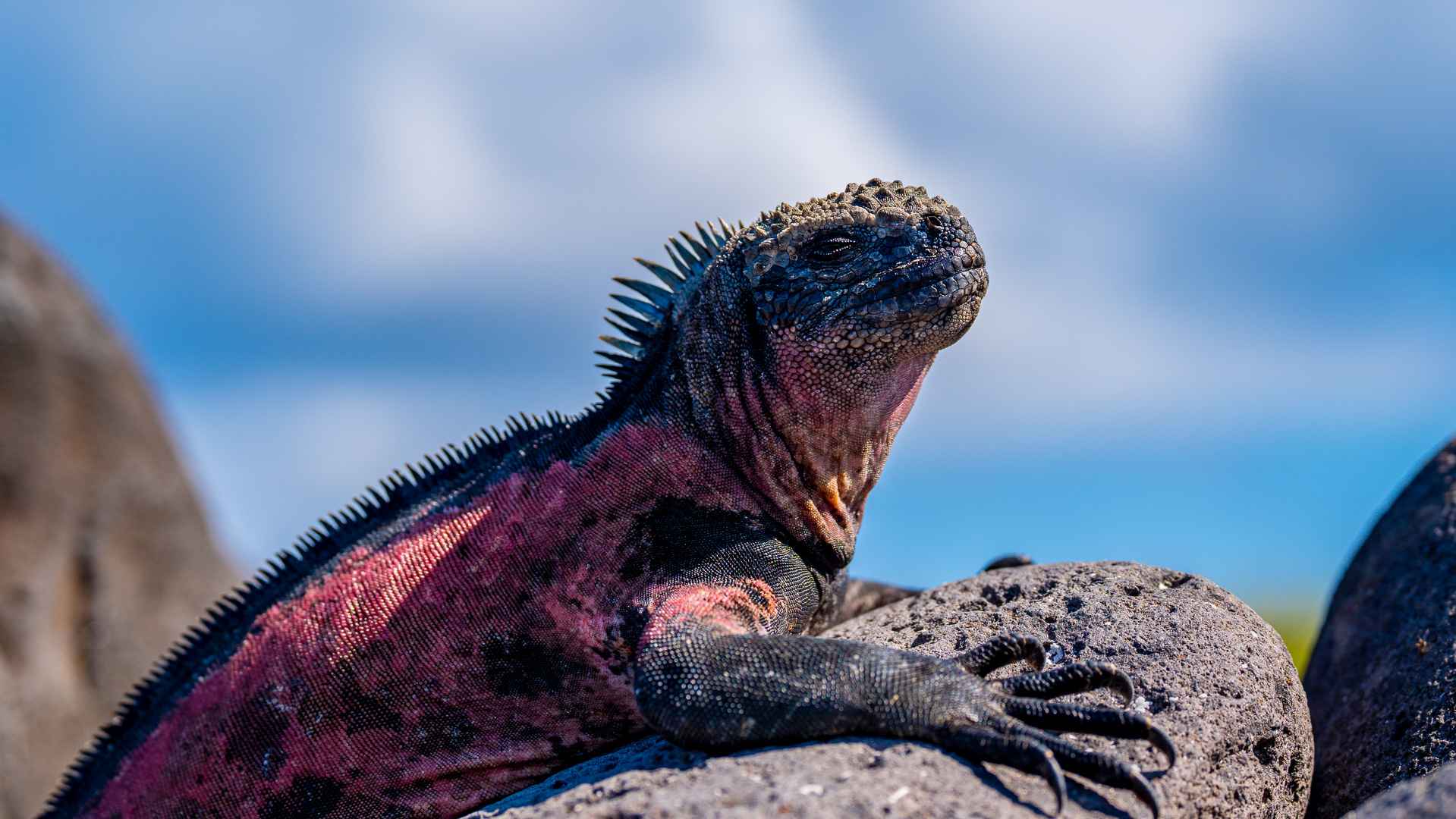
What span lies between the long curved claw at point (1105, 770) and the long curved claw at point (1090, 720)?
0.11 meters

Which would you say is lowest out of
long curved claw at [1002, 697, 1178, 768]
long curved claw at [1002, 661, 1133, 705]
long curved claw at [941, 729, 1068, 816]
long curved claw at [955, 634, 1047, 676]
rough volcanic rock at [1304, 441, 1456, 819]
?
long curved claw at [941, 729, 1068, 816]

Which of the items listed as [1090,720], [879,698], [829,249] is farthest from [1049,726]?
[829,249]

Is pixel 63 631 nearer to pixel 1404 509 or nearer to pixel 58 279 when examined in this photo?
pixel 58 279

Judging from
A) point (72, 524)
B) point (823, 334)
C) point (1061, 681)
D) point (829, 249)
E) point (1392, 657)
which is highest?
point (72, 524)

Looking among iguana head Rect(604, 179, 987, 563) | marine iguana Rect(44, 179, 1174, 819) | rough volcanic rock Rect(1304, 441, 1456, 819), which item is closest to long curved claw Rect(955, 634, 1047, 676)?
marine iguana Rect(44, 179, 1174, 819)

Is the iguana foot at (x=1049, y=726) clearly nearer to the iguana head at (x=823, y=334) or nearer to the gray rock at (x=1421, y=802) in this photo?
the gray rock at (x=1421, y=802)

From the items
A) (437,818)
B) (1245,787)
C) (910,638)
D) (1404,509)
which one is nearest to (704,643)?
(910,638)

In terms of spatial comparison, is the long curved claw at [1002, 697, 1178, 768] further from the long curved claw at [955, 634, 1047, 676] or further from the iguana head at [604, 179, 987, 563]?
the iguana head at [604, 179, 987, 563]

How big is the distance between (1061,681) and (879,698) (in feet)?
1.81

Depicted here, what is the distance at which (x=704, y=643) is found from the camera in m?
3.29

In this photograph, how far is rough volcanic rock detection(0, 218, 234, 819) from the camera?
11305 millimetres

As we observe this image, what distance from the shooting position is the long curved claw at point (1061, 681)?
3.11 m

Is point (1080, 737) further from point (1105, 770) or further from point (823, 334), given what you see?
point (823, 334)

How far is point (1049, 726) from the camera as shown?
118 inches
